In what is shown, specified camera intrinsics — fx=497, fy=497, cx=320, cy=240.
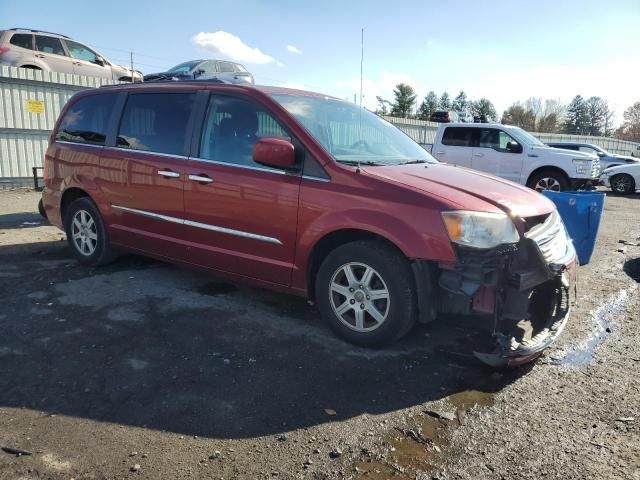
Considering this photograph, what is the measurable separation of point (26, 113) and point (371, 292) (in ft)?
37.9

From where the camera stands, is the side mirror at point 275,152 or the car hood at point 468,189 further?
the side mirror at point 275,152

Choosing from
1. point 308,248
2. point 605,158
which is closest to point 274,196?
point 308,248

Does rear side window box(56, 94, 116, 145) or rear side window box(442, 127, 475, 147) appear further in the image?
rear side window box(442, 127, 475, 147)

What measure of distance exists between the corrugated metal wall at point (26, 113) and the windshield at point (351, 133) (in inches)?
396

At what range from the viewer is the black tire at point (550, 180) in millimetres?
12188

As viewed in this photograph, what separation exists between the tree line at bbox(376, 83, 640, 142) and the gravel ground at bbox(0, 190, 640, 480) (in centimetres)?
5481

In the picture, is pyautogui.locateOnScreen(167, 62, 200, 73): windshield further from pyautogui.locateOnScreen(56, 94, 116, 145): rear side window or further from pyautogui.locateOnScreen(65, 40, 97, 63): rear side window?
pyautogui.locateOnScreen(56, 94, 116, 145): rear side window

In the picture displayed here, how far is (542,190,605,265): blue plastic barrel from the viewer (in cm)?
610

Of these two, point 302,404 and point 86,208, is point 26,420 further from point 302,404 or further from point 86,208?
point 86,208

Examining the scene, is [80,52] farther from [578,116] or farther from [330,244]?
[578,116]

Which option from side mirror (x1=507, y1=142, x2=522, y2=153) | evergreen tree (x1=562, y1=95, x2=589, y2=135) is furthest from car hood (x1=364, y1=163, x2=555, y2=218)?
evergreen tree (x1=562, y1=95, x2=589, y2=135)

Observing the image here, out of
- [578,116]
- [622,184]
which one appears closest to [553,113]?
[578,116]

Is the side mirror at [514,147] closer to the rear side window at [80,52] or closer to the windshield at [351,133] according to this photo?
the windshield at [351,133]

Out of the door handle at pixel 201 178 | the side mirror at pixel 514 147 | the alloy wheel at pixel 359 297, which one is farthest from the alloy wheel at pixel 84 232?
the side mirror at pixel 514 147
